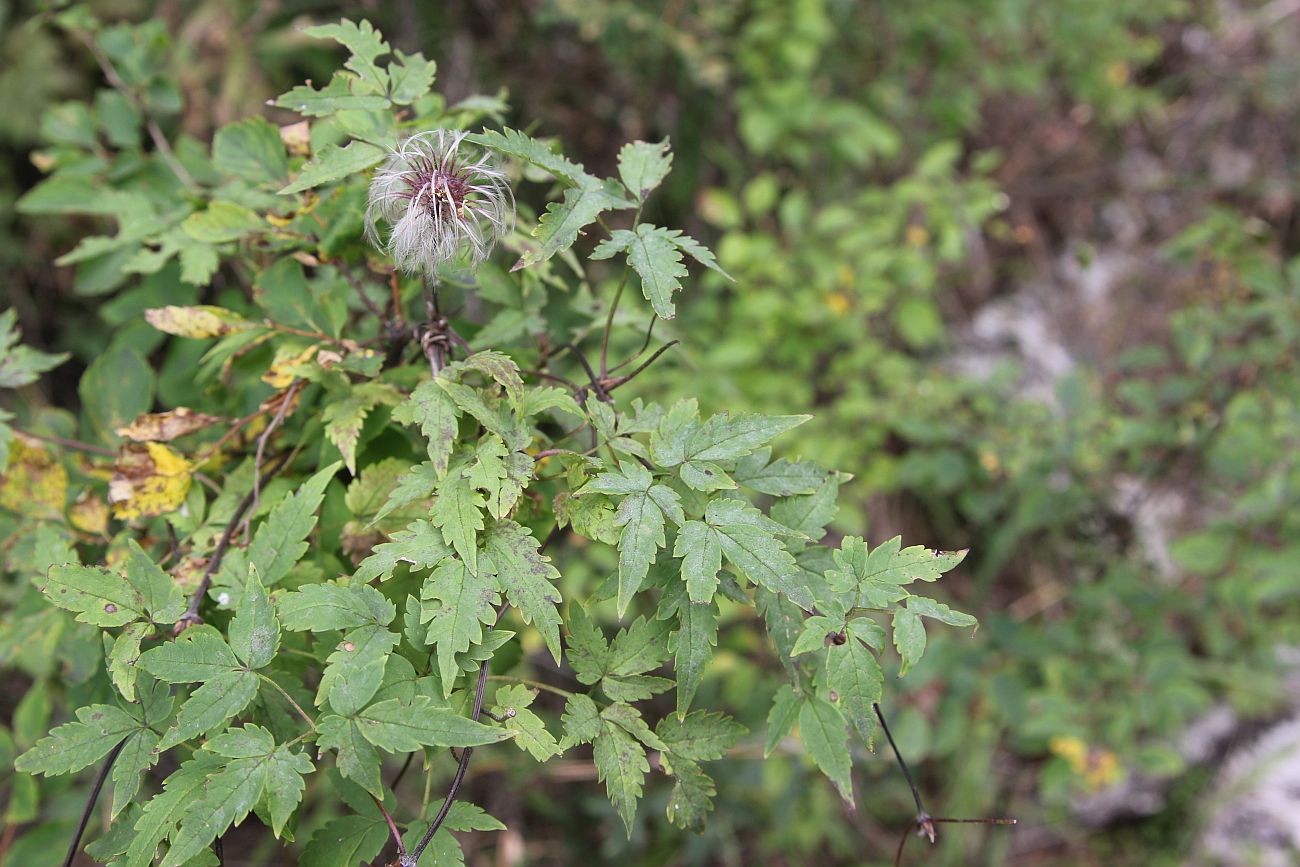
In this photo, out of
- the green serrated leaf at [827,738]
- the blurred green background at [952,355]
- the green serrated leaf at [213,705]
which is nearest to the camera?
the green serrated leaf at [213,705]

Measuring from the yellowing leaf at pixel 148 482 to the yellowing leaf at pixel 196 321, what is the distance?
18 cm

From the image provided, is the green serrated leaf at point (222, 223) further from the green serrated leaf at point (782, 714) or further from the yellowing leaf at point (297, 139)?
the green serrated leaf at point (782, 714)

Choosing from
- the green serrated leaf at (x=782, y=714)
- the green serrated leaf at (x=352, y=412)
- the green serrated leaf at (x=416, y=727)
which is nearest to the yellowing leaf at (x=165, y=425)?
the green serrated leaf at (x=352, y=412)

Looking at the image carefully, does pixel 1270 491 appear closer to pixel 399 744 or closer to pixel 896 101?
pixel 896 101

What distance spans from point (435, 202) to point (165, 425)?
1.95 feet

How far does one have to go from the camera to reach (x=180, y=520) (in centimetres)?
124

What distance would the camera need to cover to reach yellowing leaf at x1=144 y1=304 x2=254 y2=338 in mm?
1312

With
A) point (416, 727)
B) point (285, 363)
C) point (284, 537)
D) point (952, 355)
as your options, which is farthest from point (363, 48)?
point (952, 355)

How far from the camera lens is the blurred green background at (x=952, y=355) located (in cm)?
257

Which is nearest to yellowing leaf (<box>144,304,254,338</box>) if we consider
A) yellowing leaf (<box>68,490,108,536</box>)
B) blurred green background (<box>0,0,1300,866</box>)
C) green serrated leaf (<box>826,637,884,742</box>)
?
yellowing leaf (<box>68,490,108,536</box>)

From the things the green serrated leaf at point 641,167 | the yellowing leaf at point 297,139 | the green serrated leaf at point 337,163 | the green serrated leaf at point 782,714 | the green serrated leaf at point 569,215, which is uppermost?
the green serrated leaf at point 641,167

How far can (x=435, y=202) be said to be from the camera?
1034 millimetres

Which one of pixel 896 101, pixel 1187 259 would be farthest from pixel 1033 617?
pixel 896 101

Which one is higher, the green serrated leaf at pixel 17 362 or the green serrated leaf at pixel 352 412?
the green serrated leaf at pixel 352 412
